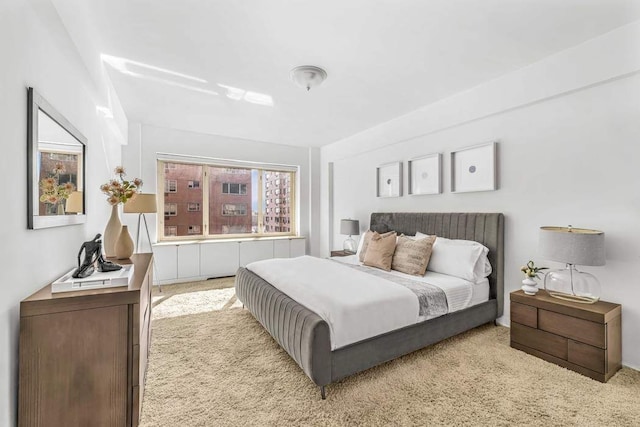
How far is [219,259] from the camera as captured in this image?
496 cm

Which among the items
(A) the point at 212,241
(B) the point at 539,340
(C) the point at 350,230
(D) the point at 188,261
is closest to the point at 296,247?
(C) the point at 350,230

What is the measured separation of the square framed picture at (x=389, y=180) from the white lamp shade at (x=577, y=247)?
2.09m

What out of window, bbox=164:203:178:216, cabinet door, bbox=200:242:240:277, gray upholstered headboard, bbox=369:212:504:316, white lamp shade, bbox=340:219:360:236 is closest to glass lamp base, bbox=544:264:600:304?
gray upholstered headboard, bbox=369:212:504:316

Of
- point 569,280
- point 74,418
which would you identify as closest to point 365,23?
point 569,280

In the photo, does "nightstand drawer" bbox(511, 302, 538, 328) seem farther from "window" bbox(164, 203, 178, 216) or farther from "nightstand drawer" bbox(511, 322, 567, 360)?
"window" bbox(164, 203, 178, 216)

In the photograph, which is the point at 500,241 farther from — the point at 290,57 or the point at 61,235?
the point at 61,235

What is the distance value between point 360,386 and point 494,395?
0.87 m

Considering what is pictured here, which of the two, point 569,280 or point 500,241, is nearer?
point 569,280

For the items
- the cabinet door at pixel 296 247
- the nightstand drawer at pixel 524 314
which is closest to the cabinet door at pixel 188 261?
the cabinet door at pixel 296 247

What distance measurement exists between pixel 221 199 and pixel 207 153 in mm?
875

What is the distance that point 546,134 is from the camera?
2.64m

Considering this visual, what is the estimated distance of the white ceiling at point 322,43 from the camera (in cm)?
192

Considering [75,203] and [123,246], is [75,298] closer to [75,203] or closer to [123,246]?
[75,203]

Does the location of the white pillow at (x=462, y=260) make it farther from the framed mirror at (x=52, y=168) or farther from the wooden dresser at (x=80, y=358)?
the framed mirror at (x=52, y=168)
